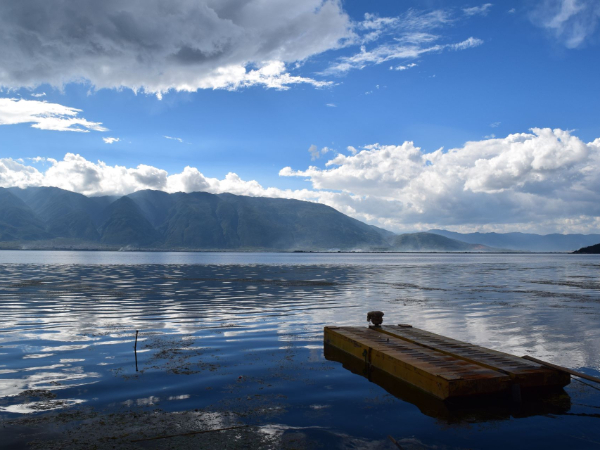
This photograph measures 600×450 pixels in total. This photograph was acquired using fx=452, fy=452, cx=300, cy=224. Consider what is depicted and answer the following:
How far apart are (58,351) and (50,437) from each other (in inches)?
389

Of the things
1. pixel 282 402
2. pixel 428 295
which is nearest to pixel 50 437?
pixel 282 402

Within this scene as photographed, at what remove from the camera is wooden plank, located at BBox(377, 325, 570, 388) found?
12453 mm

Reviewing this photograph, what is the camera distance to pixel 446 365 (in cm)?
1318

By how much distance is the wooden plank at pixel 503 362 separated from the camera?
12.5 m

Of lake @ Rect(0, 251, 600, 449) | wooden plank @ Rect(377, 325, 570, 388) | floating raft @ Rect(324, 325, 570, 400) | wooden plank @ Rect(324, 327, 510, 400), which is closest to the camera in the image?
lake @ Rect(0, 251, 600, 449)

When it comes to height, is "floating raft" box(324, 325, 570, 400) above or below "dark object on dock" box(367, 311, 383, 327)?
below

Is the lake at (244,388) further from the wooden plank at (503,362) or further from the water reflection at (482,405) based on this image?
the wooden plank at (503,362)

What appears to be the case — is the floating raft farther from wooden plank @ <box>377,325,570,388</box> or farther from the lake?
the lake

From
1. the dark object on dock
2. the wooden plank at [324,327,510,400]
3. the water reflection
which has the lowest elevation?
the water reflection

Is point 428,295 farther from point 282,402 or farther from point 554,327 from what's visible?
point 282,402


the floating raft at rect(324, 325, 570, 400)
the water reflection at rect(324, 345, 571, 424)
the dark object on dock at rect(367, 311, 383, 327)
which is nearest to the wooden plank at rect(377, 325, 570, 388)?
the floating raft at rect(324, 325, 570, 400)

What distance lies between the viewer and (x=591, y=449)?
9523 mm

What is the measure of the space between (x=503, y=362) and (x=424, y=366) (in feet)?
8.94

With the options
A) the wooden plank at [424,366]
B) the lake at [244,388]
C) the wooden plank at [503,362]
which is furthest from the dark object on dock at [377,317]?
the lake at [244,388]
